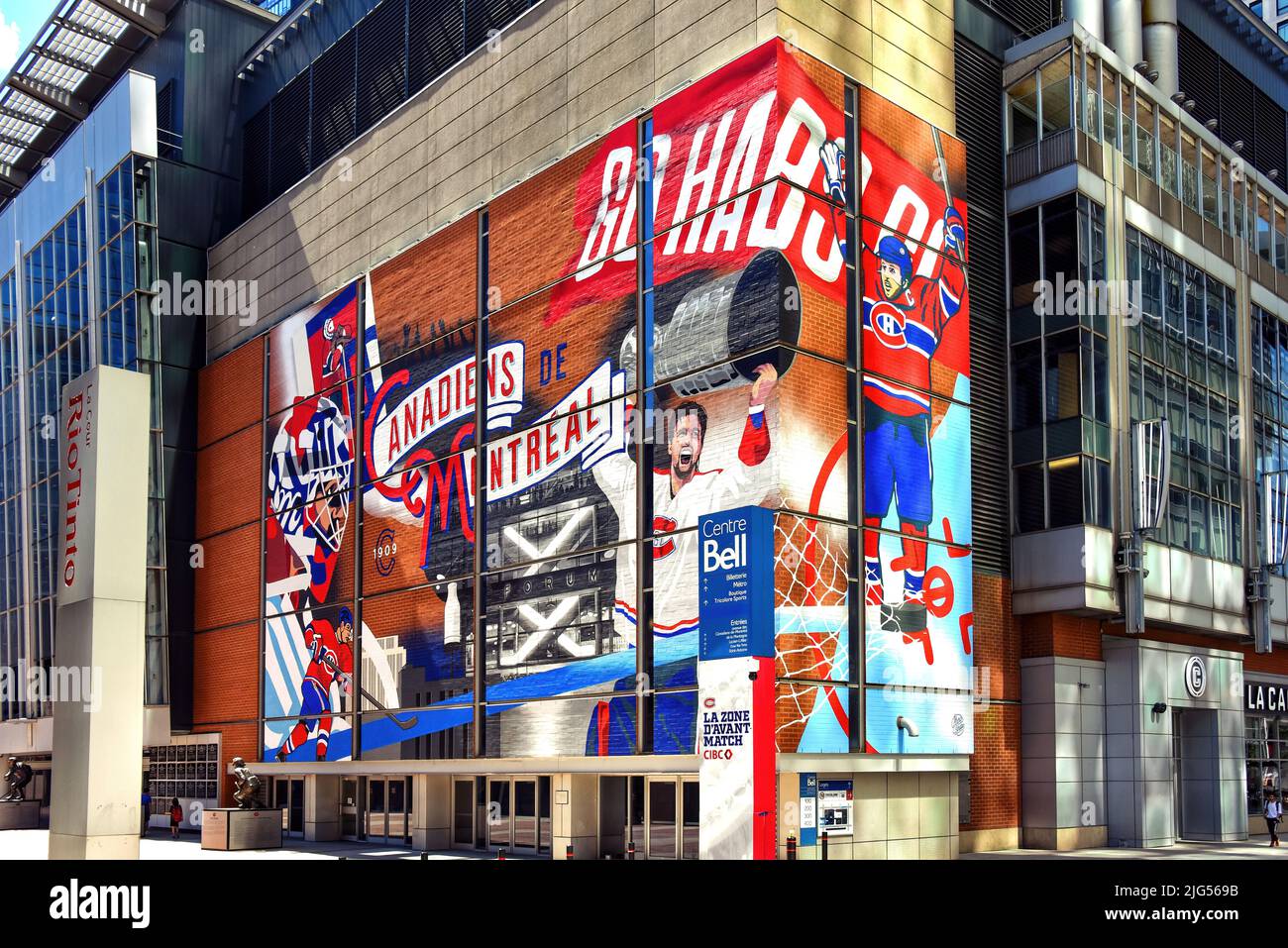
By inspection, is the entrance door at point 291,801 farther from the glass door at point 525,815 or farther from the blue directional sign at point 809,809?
the blue directional sign at point 809,809

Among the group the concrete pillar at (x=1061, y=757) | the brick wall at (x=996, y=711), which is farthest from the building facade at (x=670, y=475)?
the concrete pillar at (x=1061, y=757)

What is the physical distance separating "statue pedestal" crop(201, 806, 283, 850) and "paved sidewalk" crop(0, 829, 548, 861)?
26 cm

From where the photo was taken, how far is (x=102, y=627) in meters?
20.4

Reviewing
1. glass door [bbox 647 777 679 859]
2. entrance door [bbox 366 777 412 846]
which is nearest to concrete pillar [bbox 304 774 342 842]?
entrance door [bbox 366 777 412 846]

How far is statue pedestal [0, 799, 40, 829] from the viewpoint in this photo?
52.8 m

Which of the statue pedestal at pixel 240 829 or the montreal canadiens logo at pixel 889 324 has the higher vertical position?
the montreal canadiens logo at pixel 889 324

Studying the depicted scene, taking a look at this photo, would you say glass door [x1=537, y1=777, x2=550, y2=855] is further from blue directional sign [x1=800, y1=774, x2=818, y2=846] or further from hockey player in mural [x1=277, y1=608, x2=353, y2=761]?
blue directional sign [x1=800, y1=774, x2=818, y2=846]

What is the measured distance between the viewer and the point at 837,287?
30.0 meters

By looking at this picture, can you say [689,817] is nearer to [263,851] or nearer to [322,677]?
[263,851]

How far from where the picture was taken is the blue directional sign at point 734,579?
2545 cm

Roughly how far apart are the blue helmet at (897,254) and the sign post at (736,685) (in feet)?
28.2

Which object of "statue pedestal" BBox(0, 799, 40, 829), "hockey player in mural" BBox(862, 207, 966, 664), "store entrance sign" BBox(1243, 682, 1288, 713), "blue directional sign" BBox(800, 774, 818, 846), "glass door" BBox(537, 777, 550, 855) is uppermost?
"hockey player in mural" BBox(862, 207, 966, 664)
